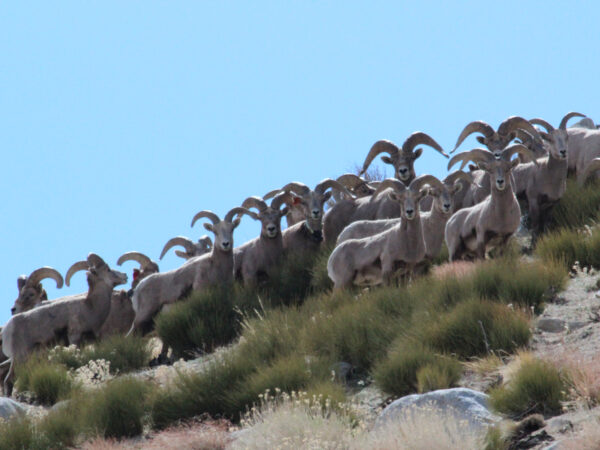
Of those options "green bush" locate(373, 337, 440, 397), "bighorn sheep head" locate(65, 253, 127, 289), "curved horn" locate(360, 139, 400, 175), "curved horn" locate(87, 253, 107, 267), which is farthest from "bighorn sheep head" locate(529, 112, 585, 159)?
"curved horn" locate(87, 253, 107, 267)

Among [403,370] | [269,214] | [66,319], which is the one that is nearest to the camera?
[403,370]

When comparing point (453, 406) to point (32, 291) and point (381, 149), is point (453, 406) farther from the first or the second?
→ point (32, 291)

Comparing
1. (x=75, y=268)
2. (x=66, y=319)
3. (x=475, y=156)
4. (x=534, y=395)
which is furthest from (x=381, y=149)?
(x=534, y=395)

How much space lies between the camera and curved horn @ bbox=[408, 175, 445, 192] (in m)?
14.9

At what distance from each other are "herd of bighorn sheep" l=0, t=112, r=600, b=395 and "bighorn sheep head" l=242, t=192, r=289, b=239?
0.07ft

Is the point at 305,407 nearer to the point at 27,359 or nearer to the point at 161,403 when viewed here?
the point at 161,403

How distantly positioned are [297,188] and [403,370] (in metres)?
8.51

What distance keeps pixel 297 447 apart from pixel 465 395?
1468 millimetres

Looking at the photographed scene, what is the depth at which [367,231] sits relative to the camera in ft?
52.7

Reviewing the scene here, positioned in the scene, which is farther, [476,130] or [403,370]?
[476,130]

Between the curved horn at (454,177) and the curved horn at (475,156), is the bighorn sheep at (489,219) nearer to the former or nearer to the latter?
the curved horn at (475,156)

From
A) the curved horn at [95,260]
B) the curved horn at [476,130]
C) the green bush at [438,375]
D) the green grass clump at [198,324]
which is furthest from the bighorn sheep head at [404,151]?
the green bush at [438,375]

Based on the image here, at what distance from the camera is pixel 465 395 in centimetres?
914

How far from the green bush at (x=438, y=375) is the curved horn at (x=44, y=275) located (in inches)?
Result: 398
